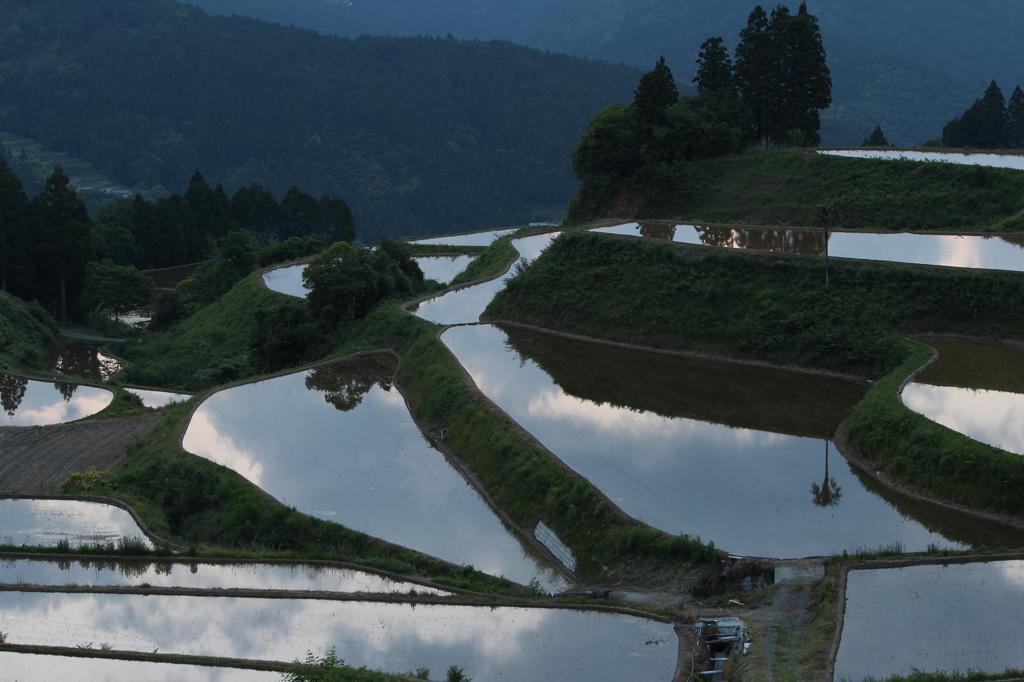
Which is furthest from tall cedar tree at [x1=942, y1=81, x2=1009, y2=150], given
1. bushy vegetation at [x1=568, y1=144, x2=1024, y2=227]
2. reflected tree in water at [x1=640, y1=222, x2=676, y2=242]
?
reflected tree in water at [x1=640, y1=222, x2=676, y2=242]

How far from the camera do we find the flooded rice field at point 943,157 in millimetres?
32594

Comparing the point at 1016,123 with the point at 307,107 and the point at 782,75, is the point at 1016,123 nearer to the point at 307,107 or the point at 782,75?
the point at 782,75

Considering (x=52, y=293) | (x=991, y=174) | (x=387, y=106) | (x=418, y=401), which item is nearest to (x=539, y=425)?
(x=418, y=401)

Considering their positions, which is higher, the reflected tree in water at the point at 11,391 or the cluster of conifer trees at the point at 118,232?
the cluster of conifer trees at the point at 118,232

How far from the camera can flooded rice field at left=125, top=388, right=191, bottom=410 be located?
29631mm

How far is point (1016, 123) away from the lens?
51219mm

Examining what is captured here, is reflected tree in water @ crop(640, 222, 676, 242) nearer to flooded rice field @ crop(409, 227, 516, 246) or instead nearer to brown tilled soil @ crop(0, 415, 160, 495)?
brown tilled soil @ crop(0, 415, 160, 495)

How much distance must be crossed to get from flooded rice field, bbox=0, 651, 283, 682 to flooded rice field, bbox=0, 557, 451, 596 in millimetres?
2274

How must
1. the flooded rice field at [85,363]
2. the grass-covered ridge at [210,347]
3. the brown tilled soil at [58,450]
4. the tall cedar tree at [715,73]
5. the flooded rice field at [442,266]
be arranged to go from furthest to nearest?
the tall cedar tree at [715,73] → the flooded rice field at [442,266] → the flooded rice field at [85,363] → the grass-covered ridge at [210,347] → the brown tilled soil at [58,450]

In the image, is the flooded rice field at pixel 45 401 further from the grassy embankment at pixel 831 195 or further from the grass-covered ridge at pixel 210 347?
the grassy embankment at pixel 831 195

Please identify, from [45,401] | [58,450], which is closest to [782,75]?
[45,401]

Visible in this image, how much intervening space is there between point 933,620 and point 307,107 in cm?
12418

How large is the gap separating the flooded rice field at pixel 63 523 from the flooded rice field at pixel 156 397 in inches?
317

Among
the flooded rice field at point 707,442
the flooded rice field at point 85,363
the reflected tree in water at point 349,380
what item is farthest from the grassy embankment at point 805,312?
the flooded rice field at point 85,363
